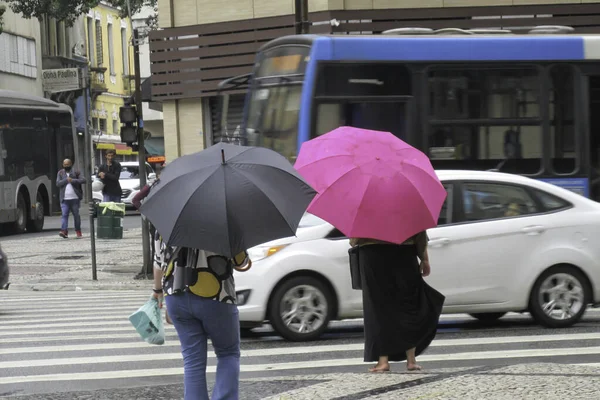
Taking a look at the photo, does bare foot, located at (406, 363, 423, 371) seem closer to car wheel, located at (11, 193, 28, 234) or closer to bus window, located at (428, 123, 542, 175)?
bus window, located at (428, 123, 542, 175)

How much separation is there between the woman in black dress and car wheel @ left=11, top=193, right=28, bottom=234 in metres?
23.9

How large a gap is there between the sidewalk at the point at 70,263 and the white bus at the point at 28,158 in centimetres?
110

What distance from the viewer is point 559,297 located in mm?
12242

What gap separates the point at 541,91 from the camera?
1641 centimetres

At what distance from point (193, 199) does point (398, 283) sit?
10.2 ft

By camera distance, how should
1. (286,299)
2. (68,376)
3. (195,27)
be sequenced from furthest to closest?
(195,27) < (286,299) < (68,376)

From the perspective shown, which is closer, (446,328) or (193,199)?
(193,199)

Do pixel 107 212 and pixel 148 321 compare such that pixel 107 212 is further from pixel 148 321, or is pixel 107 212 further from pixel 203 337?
pixel 203 337

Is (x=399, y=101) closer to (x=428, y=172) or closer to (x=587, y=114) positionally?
(x=587, y=114)

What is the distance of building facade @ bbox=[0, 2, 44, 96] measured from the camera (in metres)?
51.9

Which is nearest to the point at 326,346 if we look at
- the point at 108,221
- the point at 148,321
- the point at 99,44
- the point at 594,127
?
the point at 148,321

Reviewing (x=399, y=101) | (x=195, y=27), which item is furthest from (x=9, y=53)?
(x=399, y=101)

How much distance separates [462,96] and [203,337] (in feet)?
33.1

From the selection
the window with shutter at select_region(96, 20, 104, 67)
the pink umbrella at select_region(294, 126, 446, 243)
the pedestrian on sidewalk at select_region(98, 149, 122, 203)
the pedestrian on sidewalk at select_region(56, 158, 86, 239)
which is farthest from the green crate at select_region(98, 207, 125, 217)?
the window with shutter at select_region(96, 20, 104, 67)
